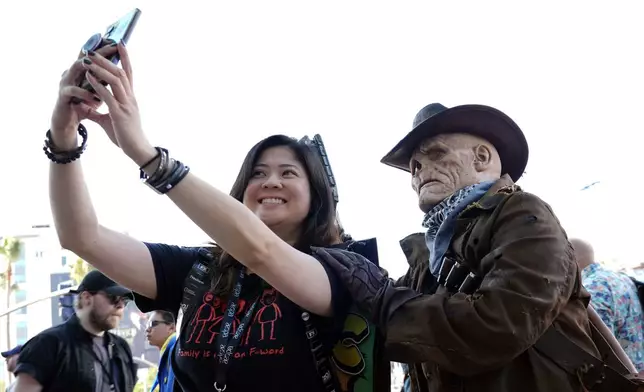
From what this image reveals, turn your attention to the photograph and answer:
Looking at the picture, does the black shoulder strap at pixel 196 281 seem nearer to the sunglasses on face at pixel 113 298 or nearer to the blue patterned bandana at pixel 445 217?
the blue patterned bandana at pixel 445 217

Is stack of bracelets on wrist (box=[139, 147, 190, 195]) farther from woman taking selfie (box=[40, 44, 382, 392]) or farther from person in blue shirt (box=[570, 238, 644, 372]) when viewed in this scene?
person in blue shirt (box=[570, 238, 644, 372])

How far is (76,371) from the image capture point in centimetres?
455

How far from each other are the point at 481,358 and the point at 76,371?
3884 millimetres

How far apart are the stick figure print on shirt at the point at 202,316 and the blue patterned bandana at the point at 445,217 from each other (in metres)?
0.78

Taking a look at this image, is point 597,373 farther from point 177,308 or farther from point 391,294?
point 177,308

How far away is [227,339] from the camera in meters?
1.97

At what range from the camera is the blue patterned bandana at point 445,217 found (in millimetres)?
1825

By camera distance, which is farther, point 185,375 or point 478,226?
point 185,375

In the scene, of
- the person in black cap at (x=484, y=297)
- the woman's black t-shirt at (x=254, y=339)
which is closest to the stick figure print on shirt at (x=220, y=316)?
the woman's black t-shirt at (x=254, y=339)

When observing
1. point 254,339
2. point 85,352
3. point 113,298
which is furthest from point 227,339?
point 113,298

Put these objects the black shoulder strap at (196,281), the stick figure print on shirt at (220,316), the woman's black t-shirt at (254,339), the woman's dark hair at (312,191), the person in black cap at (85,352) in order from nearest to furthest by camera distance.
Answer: the woman's black t-shirt at (254,339), the stick figure print on shirt at (220,316), the black shoulder strap at (196,281), the woman's dark hair at (312,191), the person in black cap at (85,352)

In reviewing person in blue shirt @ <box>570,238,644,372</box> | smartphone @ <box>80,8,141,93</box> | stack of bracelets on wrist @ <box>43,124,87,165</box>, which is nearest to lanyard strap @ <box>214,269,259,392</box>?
stack of bracelets on wrist @ <box>43,124,87,165</box>

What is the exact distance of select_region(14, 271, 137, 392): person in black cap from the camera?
445 centimetres

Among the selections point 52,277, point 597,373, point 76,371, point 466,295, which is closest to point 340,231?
point 466,295
